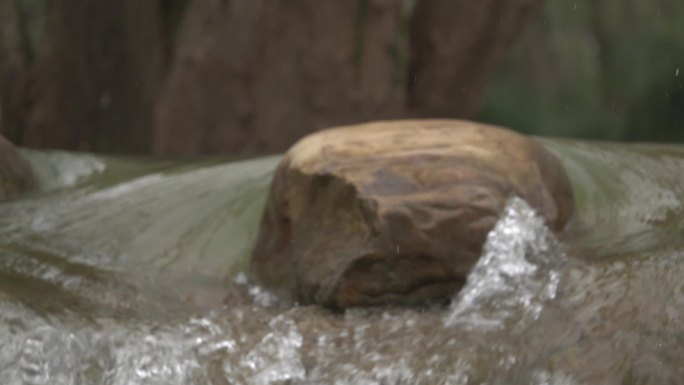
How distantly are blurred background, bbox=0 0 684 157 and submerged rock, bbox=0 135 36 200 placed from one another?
5.17 ft

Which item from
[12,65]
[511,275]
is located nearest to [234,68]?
[12,65]

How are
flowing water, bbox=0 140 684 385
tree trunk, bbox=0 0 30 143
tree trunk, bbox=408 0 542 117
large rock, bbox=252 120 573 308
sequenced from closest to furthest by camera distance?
flowing water, bbox=0 140 684 385 → large rock, bbox=252 120 573 308 → tree trunk, bbox=408 0 542 117 → tree trunk, bbox=0 0 30 143

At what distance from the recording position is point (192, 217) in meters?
4.51

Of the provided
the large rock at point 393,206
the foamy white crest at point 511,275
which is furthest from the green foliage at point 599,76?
the foamy white crest at point 511,275

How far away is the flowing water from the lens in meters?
2.90

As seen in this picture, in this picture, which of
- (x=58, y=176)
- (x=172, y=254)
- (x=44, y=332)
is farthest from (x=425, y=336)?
(x=58, y=176)

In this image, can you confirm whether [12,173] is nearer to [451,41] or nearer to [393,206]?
[393,206]

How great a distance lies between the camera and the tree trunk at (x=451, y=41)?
7160mm

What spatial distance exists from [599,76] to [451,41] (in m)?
5.13

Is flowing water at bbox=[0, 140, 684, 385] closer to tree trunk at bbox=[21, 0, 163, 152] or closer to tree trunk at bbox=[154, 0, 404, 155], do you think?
tree trunk at bbox=[154, 0, 404, 155]

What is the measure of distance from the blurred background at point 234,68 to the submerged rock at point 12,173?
5.17ft

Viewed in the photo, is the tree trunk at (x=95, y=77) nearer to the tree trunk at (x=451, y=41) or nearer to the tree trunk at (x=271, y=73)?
the tree trunk at (x=271, y=73)

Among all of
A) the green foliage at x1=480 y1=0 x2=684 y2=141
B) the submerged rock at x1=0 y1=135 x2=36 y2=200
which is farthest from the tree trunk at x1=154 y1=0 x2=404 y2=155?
the green foliage at x1=480 y1=0 x2=684 y2=141

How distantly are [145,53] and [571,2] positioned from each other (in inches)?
261
